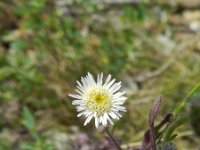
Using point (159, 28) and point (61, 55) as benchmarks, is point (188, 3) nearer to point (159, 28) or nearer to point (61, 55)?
point (159, 28)

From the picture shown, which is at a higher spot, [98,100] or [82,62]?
[82,62]

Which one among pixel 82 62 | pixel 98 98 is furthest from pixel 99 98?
pixel 82 62

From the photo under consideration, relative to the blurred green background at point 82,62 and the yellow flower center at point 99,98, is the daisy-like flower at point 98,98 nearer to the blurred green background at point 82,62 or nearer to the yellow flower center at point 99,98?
the yellow flower center at point 99,98

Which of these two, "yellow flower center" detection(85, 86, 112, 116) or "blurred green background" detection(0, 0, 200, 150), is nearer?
"yellow flower center" detection(85, 86, 112, 116)

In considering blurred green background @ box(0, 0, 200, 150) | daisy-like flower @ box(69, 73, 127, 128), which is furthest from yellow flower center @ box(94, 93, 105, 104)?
blurred green background @ box(0, 0, 200, 150)

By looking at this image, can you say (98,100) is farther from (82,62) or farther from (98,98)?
(82,62)

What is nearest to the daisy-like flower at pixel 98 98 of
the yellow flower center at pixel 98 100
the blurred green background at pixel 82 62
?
the yellow flower center at pixel 98 100

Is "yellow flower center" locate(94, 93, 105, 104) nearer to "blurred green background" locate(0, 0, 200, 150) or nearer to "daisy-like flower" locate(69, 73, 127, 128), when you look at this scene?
"daisy-like flower" locate(69, 73, 127, 128)

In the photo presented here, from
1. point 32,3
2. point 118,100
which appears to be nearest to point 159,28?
point 32,3

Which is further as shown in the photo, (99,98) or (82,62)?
(82,62)
